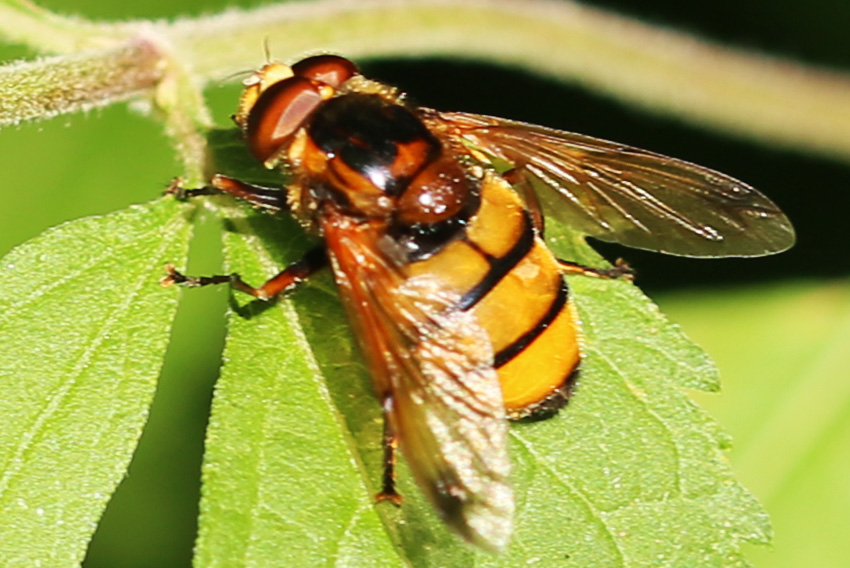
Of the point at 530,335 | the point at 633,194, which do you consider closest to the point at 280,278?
the point at 530,335

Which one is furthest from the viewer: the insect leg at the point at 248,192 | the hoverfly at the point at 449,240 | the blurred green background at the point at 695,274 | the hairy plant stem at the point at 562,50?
the blurred green background at the point at 695,274

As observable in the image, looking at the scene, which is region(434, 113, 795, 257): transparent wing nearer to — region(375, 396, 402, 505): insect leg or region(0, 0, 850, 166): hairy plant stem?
region(0, 0, 850, 166): hairy plant stem

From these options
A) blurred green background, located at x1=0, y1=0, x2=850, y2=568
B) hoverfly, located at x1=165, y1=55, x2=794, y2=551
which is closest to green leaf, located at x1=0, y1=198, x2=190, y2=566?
hoverfly, located at x1=165, y1=55, x2=794, y2=551

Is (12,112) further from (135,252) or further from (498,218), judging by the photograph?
(498,218)

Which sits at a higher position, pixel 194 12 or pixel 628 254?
pixel 194 12

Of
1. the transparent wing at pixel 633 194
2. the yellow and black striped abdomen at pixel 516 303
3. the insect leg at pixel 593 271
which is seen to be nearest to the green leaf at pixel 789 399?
the transparent wing at pixel 633 194

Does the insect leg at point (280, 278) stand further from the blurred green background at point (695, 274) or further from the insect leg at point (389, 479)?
the blurred green background at point (695, 274)

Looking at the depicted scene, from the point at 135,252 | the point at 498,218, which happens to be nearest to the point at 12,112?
the point at 135,252
